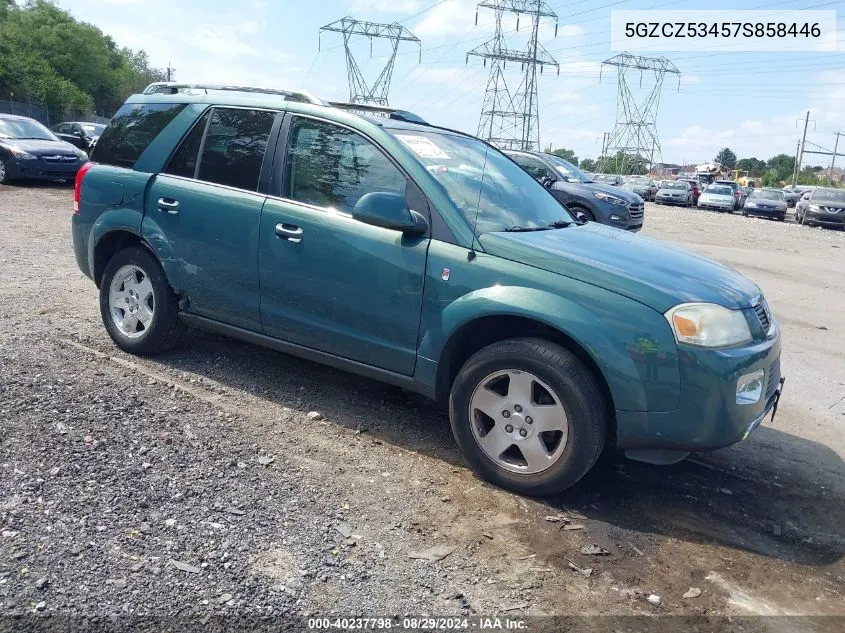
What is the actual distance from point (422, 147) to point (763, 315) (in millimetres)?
2080

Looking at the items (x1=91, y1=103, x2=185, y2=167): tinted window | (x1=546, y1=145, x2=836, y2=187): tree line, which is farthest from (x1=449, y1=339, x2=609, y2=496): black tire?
(x1=546, y1=145, x2=836, y2=187): tree line

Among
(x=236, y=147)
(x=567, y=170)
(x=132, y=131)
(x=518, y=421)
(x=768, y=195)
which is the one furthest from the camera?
(x=768, y=195)

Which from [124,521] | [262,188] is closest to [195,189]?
[262,188]

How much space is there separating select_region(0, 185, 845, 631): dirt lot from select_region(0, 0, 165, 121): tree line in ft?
129

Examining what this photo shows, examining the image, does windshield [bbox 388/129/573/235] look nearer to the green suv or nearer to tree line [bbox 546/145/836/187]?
the green suv

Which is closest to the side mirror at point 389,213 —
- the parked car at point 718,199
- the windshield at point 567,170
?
the windshield at point 567,170

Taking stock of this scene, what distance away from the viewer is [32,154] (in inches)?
641

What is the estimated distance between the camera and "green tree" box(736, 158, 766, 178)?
321 feet

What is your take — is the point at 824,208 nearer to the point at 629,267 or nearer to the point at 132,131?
the point at 629,267

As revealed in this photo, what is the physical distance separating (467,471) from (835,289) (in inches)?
346

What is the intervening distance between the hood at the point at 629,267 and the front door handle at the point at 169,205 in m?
2.15

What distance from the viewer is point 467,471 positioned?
3967 millimetres

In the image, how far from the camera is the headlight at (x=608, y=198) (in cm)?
1396

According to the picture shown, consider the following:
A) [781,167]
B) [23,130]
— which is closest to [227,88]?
[23,130]
